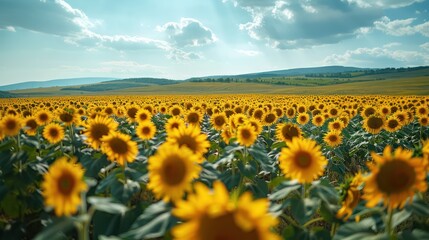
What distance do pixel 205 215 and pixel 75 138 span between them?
20.2ft

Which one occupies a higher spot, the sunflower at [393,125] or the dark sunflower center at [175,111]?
the dark sunflower center at [175,111]

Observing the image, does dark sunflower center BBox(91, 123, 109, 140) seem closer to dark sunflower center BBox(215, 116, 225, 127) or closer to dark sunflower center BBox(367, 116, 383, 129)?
dark sunflower center BBox(215, 116, 225, 127)

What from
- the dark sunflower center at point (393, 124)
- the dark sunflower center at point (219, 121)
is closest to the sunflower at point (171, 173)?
the dark sunflower center at point (219, 121)

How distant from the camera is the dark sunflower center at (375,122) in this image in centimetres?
962

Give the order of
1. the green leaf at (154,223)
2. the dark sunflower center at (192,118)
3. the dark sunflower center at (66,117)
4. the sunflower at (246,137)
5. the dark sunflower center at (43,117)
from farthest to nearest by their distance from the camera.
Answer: the dark sunflower center at (192,118)
the dark sunflower center at (43,117)
the dark sunflower center at (66,117)
the sunflower at (246,137)
the green leaf at (154,223)

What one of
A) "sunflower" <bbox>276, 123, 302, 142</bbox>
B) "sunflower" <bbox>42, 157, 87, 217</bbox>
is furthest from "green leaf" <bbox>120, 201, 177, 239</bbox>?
"sunflower" <bbox>276, 123, 302, 142</bbox>

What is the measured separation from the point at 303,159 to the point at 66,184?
228cm

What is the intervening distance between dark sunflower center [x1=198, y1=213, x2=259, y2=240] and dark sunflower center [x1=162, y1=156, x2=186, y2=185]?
43.2 inches

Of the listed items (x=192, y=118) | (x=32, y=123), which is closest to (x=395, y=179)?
(x=192, y=118)

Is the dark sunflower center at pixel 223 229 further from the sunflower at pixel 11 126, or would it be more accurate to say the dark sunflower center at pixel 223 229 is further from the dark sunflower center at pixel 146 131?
the sunflower at pixel 11 126

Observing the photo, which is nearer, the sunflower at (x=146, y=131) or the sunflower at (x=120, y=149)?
the sunflower at (x=120, y=149)

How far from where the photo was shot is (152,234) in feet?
7.64

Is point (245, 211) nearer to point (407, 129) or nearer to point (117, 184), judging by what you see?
point (117, 184)

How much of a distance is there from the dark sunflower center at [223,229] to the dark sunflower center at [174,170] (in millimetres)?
1098
